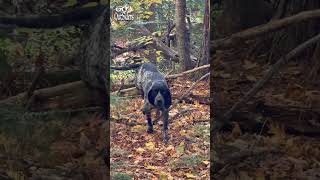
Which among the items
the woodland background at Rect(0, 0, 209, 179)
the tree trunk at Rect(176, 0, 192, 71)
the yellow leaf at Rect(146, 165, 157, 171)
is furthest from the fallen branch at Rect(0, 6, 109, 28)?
the yellow leaf at Rect(146, 165, 157, 171)

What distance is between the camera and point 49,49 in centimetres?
227

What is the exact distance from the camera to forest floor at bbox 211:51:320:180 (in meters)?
2.14

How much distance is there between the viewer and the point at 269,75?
215cm

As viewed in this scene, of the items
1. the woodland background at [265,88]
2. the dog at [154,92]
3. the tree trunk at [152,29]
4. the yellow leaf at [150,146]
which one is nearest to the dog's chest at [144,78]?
the dog at [154,92]

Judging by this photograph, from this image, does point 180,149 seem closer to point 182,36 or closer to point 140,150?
point 140,150

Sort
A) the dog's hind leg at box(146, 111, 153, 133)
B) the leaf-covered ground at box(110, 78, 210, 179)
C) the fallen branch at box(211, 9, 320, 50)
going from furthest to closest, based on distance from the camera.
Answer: the dog's hind leg at box(146, 111, 153, 133) < the leaf-covered ground at box(110, 78, 210, 179) < the fallen branch at box(211, 9, 320, 50)

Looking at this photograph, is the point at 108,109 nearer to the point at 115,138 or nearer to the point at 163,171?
the point at 115,138

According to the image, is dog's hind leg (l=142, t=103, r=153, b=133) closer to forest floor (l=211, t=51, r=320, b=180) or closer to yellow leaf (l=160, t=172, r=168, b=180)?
yellow leaf (l=160, t=172, r=168, b=180)

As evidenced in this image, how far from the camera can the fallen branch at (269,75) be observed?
213 centimetres

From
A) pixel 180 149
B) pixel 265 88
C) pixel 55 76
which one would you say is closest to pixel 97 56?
pixel 55 76

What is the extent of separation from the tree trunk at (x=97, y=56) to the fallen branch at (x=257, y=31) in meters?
0.62

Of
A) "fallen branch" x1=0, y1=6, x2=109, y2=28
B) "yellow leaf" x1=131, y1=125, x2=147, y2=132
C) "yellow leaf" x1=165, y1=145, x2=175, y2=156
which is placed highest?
"fallen branch" x1=0, y1=6, x2=109, y2=28

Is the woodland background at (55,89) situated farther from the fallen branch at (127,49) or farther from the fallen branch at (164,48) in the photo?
the fallen branch at (164,48)

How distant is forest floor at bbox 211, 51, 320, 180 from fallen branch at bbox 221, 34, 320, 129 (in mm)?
22
